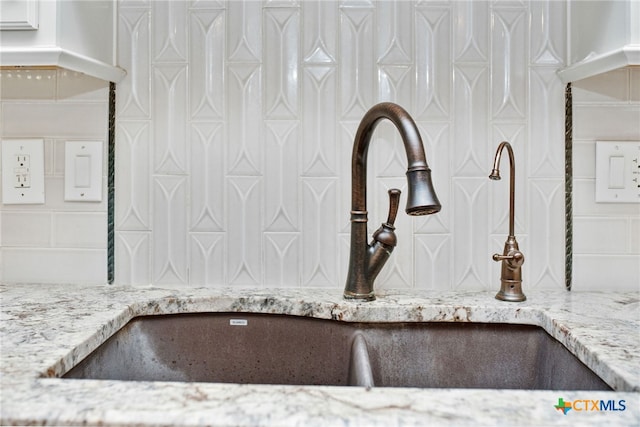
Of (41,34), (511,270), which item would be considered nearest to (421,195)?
(511,270)

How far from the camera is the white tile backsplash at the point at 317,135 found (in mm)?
1080

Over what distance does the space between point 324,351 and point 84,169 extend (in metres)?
0.66

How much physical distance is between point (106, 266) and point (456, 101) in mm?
856

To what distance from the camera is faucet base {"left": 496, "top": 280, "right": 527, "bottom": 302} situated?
95 centimetres

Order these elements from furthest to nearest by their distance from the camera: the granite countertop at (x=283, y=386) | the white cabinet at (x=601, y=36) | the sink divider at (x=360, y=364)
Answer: the white cabinet at (x=601, y=36) < the sink divider at (x=360, y=364) < the granite countertop at (x=283, y=386)

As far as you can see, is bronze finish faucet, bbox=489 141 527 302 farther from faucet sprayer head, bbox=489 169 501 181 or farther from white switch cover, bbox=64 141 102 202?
white switch cover, bbox=64 141 102 202

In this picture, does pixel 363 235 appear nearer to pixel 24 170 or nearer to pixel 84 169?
pixel 84 169

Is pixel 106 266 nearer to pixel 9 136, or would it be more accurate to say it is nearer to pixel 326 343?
pixel 9 136

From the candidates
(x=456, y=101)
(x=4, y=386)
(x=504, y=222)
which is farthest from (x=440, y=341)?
(x=4, y=386)

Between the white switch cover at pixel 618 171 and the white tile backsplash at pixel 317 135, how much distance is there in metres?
0.02

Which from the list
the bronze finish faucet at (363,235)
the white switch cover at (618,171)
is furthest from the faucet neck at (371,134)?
the white switch cover at (618,171)

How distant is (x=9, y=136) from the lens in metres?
1.12

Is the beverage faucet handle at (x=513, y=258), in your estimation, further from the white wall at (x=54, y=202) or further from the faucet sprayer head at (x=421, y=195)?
the white wall at (x=54, y=202)

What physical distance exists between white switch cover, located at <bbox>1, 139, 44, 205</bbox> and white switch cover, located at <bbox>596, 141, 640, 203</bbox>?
1225 mm
